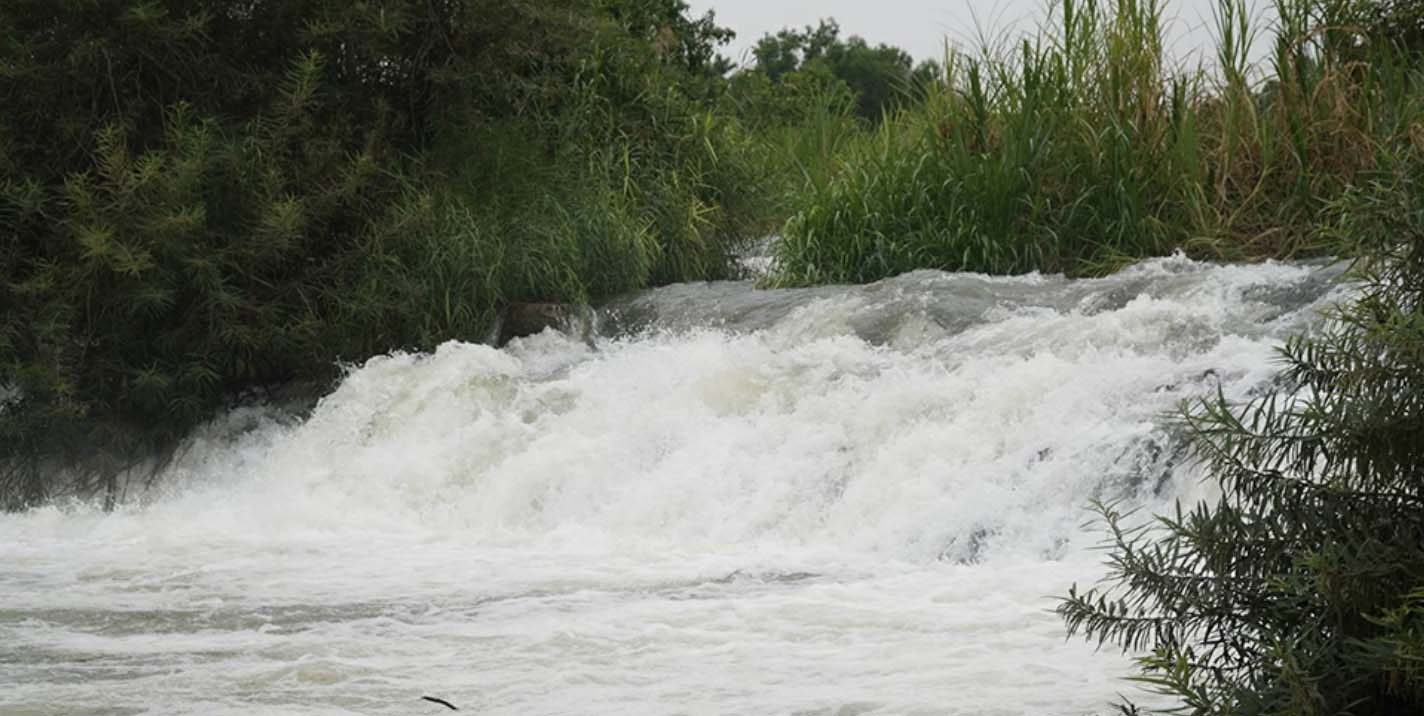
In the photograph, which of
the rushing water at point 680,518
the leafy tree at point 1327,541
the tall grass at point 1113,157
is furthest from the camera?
the tall grass at point 1113,157

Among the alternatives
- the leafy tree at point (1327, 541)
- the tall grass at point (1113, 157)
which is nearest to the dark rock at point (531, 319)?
the tall grass at point (1113, 157)

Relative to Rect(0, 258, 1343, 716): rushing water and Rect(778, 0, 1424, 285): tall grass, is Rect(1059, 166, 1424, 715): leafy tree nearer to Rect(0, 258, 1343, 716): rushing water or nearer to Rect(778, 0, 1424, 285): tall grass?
Rect(0, 258, 1343, 716): rushing water

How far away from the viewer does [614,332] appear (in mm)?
11078

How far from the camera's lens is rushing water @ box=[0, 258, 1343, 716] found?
4992 millimetres

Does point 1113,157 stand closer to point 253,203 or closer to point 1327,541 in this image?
point 253,203

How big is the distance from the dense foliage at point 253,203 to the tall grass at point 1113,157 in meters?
1.72

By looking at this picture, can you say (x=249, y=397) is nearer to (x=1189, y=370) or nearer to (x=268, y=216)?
(x=268, y=216)

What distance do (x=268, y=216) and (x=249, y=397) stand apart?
1.16m

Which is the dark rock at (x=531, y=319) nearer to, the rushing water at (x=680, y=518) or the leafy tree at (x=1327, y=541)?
the rushing water at (x=680, y=518)

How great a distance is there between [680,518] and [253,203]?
4.11 meters

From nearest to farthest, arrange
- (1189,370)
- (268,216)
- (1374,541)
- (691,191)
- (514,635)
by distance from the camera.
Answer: (1374,541) < (514,635) < (1189,370) < (268,216) < (691,191)

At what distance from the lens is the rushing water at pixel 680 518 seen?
16.4ft

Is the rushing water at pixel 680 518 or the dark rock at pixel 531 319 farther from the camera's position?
the dark rock at pixel 531 319

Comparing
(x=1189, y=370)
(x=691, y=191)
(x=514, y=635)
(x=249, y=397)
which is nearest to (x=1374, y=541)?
(x=514, y=635)
